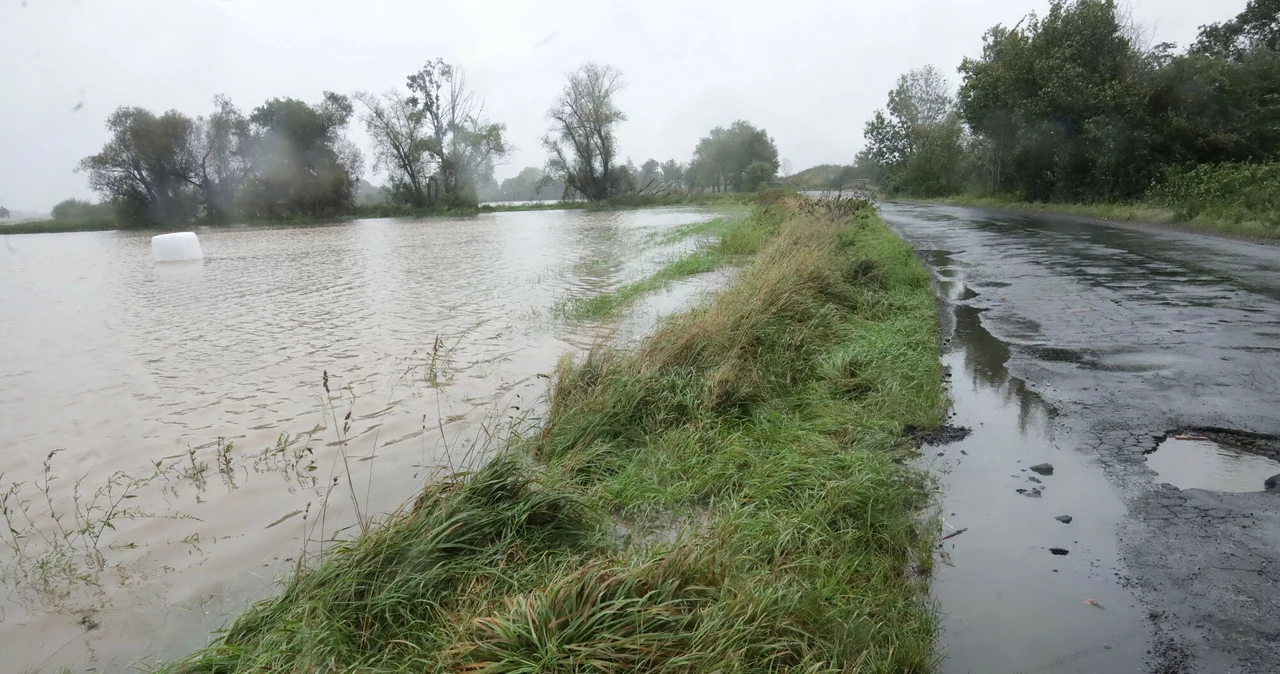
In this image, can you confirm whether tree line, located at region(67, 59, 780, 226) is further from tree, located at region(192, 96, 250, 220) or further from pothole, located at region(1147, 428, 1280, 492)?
pothole, located at region(1147, 428, 1280, 492)

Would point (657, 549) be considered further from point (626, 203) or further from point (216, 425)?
point (626, 203)

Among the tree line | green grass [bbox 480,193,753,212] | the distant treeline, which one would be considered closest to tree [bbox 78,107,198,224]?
the tree line

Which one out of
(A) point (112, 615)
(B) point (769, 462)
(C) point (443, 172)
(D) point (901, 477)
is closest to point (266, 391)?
(A) point (112, 615)

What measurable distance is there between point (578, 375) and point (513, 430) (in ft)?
2.92

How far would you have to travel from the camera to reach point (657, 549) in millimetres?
3158

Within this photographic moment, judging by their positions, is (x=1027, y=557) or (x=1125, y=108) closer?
(x=1027, y=557)

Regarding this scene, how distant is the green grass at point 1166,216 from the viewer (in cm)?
1543

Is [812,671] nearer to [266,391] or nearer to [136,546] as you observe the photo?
[136,546]

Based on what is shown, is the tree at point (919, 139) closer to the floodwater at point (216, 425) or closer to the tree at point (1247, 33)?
the tree at point (1247, 33)

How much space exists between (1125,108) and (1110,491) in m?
25.7

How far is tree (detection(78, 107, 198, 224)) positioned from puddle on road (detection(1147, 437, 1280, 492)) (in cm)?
5533

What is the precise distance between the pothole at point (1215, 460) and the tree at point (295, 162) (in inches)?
2417

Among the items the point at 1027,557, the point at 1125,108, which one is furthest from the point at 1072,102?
the point at 1027,557

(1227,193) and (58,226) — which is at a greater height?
(58,226)
